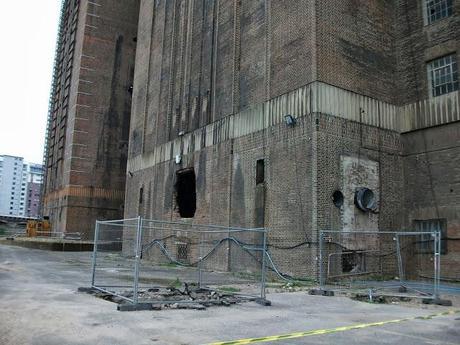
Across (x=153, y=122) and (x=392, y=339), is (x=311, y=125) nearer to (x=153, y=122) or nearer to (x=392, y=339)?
(x=392, y=339)

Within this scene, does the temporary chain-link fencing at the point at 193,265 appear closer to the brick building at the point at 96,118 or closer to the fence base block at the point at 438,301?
the fence base block at the point at 438,301

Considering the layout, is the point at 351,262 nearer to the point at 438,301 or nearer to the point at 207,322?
the point at 438,301

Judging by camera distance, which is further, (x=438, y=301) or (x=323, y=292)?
(x=323, y=292)

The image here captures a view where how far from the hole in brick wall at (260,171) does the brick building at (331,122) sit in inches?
1.9

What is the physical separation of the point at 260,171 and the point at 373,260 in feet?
20.7

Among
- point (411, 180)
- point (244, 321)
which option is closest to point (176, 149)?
point (411, 180)

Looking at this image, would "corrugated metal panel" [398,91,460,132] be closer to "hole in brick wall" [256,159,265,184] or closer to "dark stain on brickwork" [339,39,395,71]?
"dark stain on brickwork" [339,39,395,71]

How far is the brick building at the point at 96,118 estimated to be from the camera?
163 ft

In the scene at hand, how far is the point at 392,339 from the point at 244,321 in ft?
9.07

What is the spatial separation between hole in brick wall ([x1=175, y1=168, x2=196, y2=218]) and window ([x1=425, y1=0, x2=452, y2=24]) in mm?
15375

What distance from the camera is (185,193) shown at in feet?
98.5

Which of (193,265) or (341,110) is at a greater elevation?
(341,110)

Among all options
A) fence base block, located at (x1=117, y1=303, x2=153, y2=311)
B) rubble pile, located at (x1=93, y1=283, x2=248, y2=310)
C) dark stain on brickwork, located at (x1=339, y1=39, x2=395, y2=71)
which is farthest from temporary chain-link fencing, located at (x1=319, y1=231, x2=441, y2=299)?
fence base block, located at (x1=117, y1=303, x2=153, y2=311)

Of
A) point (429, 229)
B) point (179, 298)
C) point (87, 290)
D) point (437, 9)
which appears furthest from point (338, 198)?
point (87, 290)
